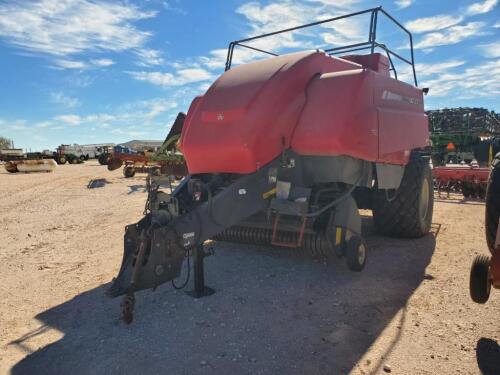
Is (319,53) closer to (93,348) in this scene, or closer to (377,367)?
(377,367)

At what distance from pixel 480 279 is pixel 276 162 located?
187 cm

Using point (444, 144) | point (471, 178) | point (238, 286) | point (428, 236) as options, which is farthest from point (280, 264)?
point (444, 144)

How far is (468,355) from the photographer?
2807 millimetres

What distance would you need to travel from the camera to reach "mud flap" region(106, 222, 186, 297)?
320 cm

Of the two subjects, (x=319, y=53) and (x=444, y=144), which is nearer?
(x=319, y=53)

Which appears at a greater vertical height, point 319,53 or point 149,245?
point 319,53

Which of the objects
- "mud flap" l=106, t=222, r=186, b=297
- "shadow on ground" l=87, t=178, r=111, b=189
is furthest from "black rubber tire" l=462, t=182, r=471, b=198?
"shadow on ground" l=87, t=178, r=111, b=189

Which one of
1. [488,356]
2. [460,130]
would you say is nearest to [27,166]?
[460,130]

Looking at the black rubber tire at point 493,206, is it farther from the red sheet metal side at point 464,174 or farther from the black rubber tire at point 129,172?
the black rubber tire at point 129,172

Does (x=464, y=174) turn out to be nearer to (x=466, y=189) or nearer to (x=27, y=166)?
(x=466, y=189)

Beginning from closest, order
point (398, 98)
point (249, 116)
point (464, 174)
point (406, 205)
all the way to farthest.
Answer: point (249, 116), point (398, 98), point (406, 205), point (464, 174)

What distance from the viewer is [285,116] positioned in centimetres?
389

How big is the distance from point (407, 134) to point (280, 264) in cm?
203

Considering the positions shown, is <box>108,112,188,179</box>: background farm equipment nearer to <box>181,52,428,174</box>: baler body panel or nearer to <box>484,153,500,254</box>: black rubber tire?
<box>181,52,428,174</box>: baler body panel
